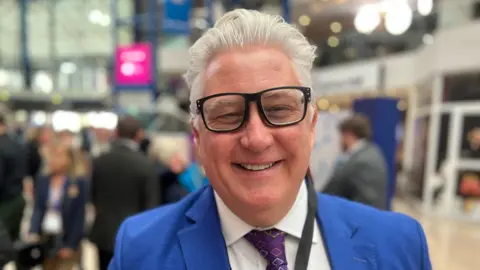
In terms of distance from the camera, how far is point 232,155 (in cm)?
100

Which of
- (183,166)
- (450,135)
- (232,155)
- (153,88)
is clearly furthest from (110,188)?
(450,135)

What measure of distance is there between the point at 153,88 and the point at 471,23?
7.03 m

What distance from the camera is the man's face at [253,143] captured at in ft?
3.22

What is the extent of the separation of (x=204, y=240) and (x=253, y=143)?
1.07ft

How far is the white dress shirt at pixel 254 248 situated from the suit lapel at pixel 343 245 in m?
0.03

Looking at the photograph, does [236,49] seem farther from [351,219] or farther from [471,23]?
[471,23]

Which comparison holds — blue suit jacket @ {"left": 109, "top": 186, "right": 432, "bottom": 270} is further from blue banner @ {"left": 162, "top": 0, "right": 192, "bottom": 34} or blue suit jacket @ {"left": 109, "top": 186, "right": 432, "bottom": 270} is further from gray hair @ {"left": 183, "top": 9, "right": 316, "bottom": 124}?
blue banner @ {"left": 162, "top": 0, "right": 192, "bottom": 34}

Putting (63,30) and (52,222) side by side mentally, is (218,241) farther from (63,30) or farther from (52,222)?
(63,30)

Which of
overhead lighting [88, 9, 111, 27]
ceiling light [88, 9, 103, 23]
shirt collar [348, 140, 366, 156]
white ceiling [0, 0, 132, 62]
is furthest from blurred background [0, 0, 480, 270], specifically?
white ceiling [0, 0, 132, 62]

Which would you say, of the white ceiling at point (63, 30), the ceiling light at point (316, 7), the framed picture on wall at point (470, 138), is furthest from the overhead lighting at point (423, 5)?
the white ceiling at point (63, 30)

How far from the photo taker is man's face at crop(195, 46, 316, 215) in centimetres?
98

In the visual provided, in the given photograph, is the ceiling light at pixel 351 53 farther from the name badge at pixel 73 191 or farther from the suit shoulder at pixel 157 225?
the suit shoulder at pixel 157 225

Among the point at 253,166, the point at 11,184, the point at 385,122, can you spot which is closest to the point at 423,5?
the point at 385,122

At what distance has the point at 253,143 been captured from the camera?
97 cm
